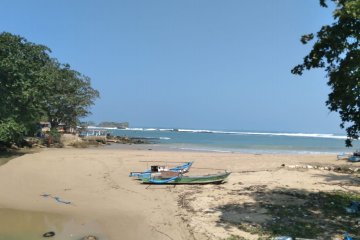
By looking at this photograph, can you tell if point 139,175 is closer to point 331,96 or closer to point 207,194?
point 207,194

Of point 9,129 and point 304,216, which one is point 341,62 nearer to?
point 304,216

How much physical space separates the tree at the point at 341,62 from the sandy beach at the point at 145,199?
374 cm

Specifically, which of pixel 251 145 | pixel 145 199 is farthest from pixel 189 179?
pixel 251 145

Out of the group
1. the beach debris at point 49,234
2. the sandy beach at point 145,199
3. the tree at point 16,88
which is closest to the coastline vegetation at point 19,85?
the tree at point 16,88

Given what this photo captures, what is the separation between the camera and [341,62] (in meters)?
12.4

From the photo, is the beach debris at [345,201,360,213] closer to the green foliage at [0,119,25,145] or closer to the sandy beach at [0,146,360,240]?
the sandy beach at [0,146,360,240]

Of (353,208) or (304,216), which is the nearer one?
(304,216)

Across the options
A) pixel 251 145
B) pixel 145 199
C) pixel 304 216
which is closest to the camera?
pixel 304 216

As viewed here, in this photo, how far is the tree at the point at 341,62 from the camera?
11.6 m

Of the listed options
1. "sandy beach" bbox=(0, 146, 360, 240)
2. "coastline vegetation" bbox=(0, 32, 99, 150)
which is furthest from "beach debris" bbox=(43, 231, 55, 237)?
"coastline vegetation" bbox=(0, 32, 99, 150)

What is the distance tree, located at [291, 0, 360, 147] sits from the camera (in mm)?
11562

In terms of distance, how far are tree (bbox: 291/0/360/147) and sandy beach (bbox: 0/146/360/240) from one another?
3743mm

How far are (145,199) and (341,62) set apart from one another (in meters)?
8.89

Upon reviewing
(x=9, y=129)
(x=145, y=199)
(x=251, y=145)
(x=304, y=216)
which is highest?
(x=9, y=129)
